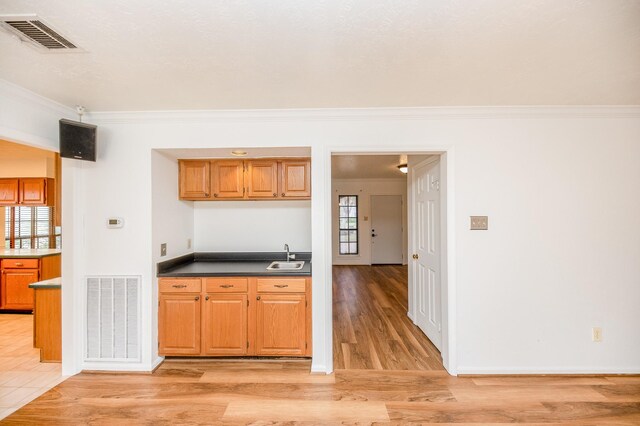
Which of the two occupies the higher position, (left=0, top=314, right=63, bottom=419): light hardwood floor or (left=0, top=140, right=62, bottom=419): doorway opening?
(left=0, top=140, right=62, bottom=419): doorway opening

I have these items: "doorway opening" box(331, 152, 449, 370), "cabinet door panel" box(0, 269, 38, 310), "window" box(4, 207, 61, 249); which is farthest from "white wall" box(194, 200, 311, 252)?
"window" box(4, 207, 61, 249)

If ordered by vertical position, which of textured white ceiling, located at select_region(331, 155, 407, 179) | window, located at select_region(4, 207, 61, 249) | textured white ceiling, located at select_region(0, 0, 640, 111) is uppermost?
textured white ceiling, located at select_region(331, 155, 407, 179)

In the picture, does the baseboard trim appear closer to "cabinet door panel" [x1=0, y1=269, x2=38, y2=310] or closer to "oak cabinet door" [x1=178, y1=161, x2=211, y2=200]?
"oak cabinet door" [x1=178, y1=161, x2=211, y2=200]

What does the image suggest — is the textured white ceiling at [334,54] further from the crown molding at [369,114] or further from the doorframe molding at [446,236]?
the doorframe molding at [446,236]

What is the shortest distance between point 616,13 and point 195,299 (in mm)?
3545

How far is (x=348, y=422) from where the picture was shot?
215cm

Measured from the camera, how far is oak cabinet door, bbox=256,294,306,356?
2949 mm

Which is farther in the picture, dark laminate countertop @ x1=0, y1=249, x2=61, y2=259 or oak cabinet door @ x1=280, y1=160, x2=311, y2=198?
dark laminate countertop @ x1=0, y1=249, x2=61, y2=259

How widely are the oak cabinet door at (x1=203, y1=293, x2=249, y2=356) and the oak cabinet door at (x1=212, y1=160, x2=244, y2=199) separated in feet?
3.64

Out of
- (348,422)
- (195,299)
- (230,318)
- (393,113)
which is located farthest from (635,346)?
(195,299)

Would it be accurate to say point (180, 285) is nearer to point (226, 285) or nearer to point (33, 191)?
point (226, 285)

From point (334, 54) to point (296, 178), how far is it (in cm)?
165

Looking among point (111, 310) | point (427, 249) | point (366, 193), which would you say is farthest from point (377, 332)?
point (366, 193)

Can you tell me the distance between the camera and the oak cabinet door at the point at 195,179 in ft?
11.1
